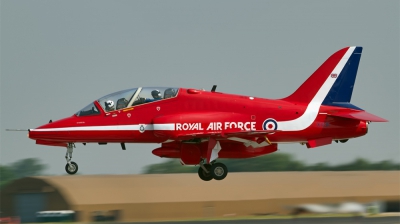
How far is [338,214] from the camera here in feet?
139

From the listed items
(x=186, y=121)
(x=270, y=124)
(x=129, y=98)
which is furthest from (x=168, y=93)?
(x=270, y=124)

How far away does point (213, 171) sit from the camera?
34156mm

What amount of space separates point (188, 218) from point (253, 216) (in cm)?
357

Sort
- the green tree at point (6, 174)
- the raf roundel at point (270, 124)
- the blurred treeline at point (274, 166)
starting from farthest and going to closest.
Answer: the green tree at point (6, 174) < the blurred treeline at point (274, 166) < the raf roundel at point (270, 124)

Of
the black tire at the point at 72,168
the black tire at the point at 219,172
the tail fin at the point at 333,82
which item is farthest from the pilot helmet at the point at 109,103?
the tail fin at the point at 333,82

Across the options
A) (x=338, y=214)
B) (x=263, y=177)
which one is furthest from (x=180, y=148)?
(x=263, y=177)

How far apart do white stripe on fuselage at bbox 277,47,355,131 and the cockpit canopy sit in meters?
4.78

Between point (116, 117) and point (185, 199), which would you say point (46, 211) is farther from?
point (116, 117)

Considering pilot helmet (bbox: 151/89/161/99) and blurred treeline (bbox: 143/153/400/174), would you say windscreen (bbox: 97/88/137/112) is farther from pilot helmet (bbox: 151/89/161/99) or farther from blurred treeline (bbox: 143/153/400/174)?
blurred treeline (bbox: 143/153/400/174)

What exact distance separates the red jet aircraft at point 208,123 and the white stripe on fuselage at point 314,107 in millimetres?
40

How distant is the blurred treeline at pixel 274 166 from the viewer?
62638 mm

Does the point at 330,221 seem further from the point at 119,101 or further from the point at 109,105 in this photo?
the point at 109,105

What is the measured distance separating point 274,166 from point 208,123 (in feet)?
137

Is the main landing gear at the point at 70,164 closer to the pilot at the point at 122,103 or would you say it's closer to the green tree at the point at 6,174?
the pilot at the point at 122,103
